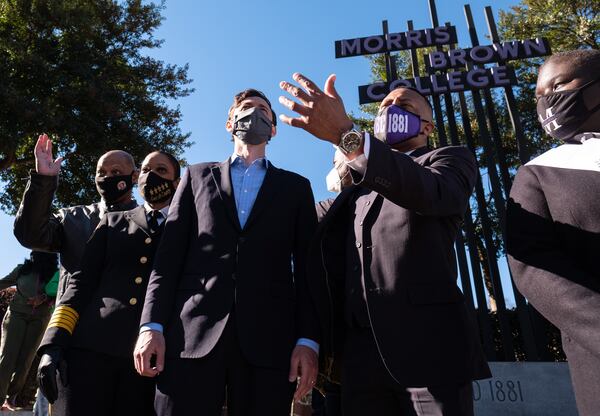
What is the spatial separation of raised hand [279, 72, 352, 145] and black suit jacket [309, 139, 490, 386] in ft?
0.50

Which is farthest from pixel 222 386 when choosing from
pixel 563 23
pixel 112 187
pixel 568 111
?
pixel 563 23

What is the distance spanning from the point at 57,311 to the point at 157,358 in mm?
818

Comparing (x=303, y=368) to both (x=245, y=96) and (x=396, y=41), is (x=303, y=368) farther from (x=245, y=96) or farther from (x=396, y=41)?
(x=396, y=41)

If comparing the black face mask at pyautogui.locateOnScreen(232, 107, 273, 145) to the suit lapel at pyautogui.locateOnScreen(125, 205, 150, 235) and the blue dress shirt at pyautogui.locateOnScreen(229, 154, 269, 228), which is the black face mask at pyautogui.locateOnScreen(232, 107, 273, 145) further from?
the suit lapel at pyautogui.locateOnScreen(125, 205, 150, 235)

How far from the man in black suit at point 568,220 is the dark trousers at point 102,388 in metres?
1.91

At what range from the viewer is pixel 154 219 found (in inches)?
118

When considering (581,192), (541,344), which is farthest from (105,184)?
(541,344)

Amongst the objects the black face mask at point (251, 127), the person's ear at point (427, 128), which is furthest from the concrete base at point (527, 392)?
the black face mask at point (251, 127)

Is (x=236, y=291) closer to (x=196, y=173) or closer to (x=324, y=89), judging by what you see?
(x=196, y=173)

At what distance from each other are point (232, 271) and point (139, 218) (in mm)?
1007

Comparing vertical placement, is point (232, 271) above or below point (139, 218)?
below

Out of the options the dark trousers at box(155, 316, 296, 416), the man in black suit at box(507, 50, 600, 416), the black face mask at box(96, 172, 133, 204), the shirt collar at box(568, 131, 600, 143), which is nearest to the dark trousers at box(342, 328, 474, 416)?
the dark trousers at box(155, 316, 296, 416)

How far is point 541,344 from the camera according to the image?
973 cm

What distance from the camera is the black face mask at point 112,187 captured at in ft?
11.2
